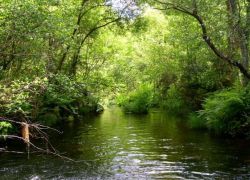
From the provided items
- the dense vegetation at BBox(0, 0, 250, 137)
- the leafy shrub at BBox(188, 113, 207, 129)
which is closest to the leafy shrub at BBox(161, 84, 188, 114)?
the dense vegetation at BBox(0, 0, 250, 137)

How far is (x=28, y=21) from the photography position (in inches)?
715

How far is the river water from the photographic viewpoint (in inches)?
520

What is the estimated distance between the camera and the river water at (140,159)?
1320 cm

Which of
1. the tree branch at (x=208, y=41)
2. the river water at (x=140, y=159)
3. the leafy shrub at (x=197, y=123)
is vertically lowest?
the river water at (x=140, y=159)

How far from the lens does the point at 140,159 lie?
51.3 feet

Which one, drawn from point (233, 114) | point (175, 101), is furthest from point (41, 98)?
point (175, 101)

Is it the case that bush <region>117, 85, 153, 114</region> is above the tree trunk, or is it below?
below

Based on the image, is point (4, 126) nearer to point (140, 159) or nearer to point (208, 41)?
point (140, 159)

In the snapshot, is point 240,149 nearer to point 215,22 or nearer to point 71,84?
point 215,22

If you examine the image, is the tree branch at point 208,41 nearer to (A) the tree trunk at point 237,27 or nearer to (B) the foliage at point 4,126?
(A) the tree trunk at point 237,27

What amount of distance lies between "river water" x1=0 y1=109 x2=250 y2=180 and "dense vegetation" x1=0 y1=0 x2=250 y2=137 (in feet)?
5.60

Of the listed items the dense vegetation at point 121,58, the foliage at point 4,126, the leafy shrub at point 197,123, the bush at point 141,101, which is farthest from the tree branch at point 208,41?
the bush at point 141,101

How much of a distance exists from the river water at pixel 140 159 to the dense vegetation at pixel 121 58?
1.71 metres

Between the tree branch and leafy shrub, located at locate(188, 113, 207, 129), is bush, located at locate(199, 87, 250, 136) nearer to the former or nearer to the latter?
the tree branch
